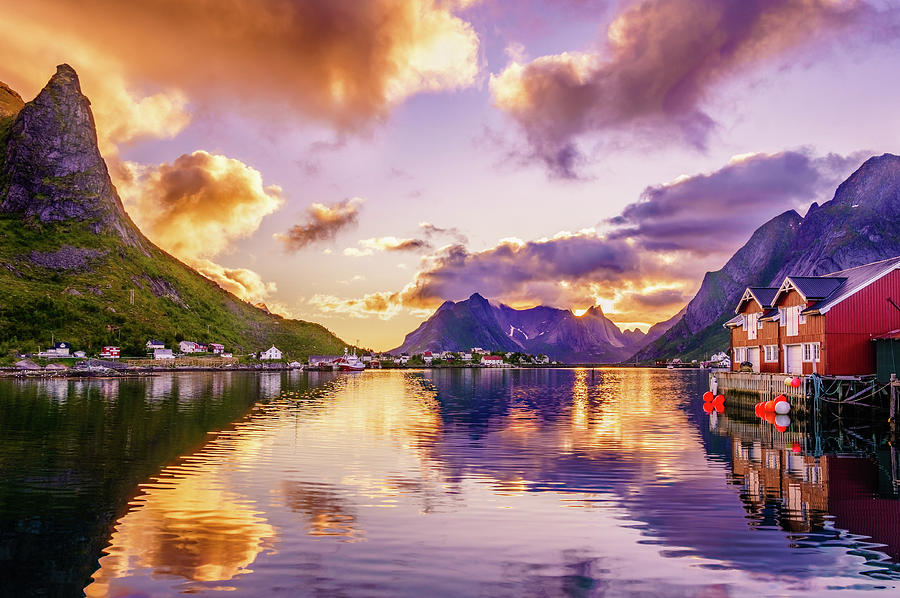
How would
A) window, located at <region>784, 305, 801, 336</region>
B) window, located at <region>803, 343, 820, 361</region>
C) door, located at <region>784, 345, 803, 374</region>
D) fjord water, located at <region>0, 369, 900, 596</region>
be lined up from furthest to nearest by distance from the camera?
window, located at <region>784, 305, 801, 336</region>
door, located at <region>784, 345, 803, 374</region>
window, located at <region>803, 343, 820, 361</region>
fjord water, located at <region>0, 369, 900, 596</region>

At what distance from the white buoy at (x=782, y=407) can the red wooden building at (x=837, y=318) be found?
4251 millimetres

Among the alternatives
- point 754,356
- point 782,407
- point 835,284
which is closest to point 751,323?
point 754,356

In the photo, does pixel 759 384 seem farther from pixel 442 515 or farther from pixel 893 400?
pixel 442 515

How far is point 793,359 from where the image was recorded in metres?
66.2

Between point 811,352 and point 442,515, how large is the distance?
52.1m

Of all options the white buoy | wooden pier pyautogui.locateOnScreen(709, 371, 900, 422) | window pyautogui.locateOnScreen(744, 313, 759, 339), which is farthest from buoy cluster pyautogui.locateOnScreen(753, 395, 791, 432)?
window pyautogui.locateOnScreen(744, 313, 759, 339)

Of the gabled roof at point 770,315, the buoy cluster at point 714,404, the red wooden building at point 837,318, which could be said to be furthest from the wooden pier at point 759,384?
the gabled roof at point 770,315

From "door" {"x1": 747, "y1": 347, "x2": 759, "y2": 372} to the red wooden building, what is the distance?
23.0 feet

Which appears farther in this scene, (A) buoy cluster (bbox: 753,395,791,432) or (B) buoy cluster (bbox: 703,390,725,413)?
(B) buoy cluster (bbox: 703,390,725,413)

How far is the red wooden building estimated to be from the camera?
58.1 m

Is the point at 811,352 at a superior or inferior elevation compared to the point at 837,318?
inferior

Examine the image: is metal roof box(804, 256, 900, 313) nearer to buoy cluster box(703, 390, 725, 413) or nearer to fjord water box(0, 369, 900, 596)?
A: fjord water box(0, 369, 900, 596)

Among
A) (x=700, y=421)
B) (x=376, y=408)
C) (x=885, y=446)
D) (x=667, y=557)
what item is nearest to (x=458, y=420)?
(x=376, y=408)

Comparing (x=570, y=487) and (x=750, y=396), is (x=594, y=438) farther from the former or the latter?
(x=750, y=396)
